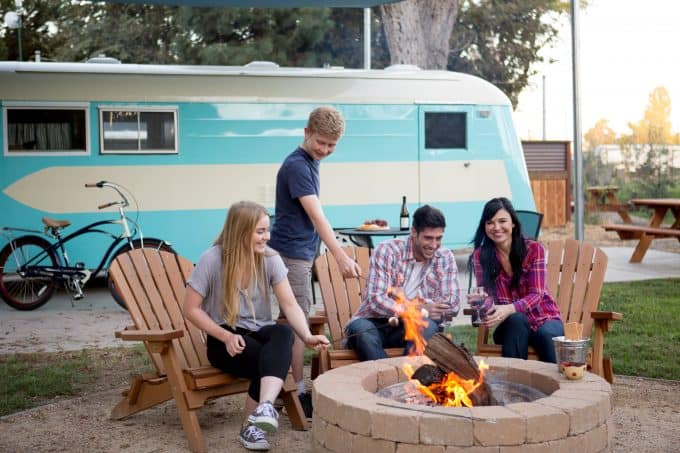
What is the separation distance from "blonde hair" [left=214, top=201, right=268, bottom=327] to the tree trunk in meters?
11.1

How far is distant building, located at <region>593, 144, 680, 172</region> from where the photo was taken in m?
18.0

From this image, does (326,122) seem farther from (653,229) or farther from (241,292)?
(653,229)

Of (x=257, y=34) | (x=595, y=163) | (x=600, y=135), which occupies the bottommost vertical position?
(x=595, y=163)

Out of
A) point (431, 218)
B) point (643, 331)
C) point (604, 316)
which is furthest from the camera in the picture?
point (643, 331)

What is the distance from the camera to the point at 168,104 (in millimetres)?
9367

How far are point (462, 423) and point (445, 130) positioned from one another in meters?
7.48

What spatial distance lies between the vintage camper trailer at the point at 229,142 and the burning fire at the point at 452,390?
5.99 m

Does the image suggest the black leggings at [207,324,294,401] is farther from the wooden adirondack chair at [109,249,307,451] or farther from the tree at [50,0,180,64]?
the tree at [50,0,180,64]

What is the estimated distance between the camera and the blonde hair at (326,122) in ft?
14.6

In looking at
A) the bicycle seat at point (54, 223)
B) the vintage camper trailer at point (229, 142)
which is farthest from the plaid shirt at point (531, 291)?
the vintage camper trailer at point (229, 142)

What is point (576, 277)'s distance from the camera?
530 cm

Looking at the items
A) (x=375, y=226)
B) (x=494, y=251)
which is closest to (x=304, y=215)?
(x=494, y=251)

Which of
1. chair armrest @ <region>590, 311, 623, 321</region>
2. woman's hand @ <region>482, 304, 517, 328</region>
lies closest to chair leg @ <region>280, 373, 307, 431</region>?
woman's hand @ <region>482, 304, 517, 328</region>

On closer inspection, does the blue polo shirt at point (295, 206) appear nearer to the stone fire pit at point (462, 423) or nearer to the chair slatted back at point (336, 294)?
the chair slatted back at point (336, 294)
